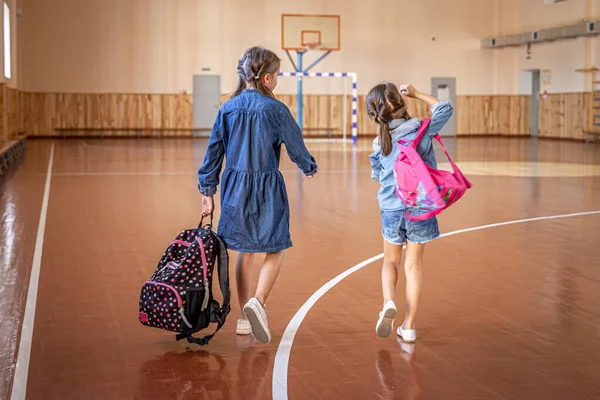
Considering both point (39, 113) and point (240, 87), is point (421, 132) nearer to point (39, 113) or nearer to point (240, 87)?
point (240, 87)

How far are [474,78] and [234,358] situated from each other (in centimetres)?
3137

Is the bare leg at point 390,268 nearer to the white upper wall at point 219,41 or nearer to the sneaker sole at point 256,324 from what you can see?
the sneaker sole at point 256,324

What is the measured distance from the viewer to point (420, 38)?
109ft

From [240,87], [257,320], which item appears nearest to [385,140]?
[240,87]

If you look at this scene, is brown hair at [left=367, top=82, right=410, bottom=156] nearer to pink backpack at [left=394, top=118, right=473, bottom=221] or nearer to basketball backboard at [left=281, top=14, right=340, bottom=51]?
pink backpack at [left=394, top=118, right=473, bottom=221]

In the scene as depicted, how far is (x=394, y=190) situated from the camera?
15.4ft

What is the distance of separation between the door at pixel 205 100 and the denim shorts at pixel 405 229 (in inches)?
1084

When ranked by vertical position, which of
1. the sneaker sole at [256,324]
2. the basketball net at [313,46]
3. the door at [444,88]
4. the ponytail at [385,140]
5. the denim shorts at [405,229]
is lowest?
the sneaker sole at [256,324]

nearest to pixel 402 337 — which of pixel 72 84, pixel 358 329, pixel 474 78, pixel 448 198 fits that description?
pixel 358 329

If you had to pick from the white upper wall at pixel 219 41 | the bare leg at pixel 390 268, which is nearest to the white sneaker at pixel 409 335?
the bare leg at pixel 390 268

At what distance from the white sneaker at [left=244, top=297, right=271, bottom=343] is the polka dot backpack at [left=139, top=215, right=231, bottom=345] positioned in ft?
0.48

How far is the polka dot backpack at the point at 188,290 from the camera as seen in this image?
4.51 metres

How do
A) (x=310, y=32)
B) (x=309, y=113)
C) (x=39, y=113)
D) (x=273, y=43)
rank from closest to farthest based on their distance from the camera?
(x=310, y=32), (x=39, y=113), (x=273, y=43), (x=309, y=113)

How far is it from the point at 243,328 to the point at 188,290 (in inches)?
23.8
